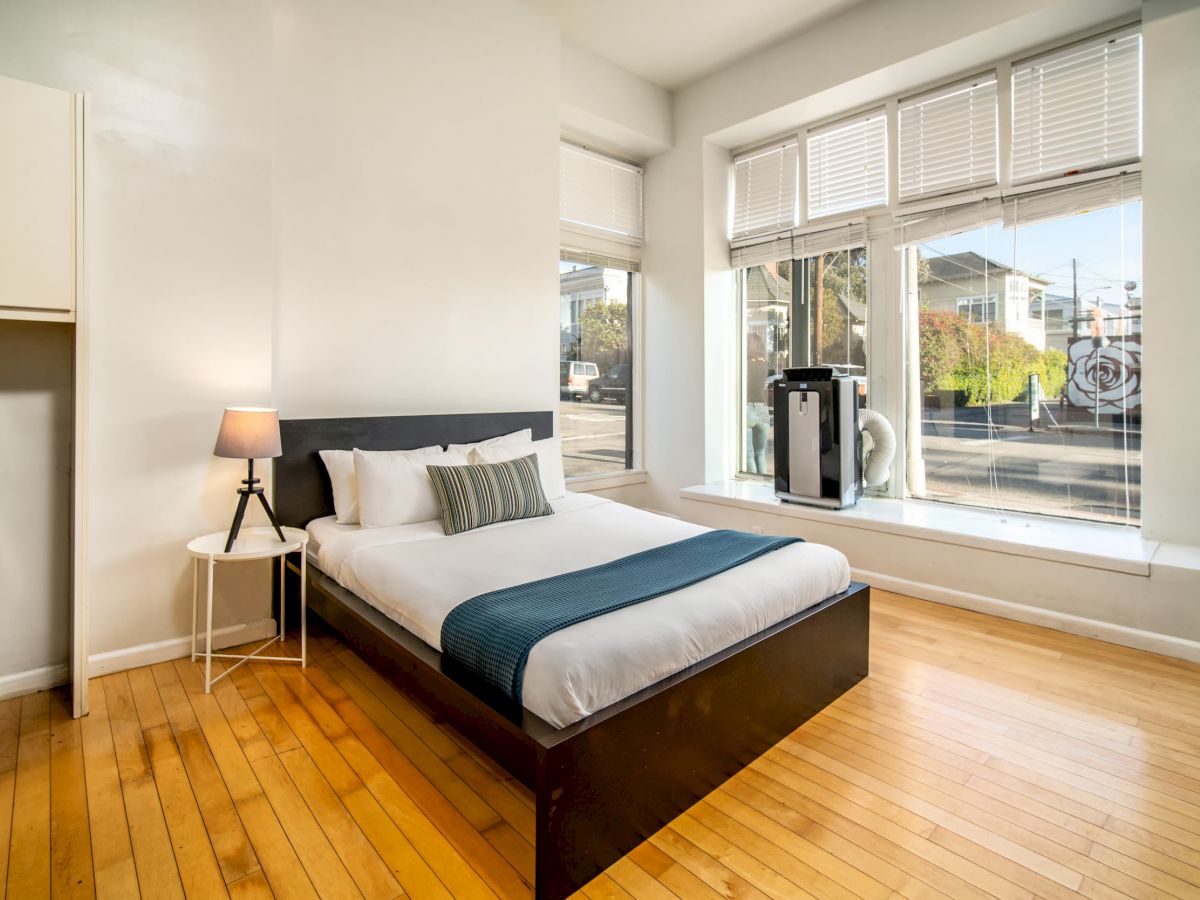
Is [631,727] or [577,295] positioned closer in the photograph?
[631,727]

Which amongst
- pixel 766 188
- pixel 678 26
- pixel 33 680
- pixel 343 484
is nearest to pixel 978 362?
pixel 766 188

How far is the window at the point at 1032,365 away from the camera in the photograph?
3.33 meters

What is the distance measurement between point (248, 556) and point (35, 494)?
86cm

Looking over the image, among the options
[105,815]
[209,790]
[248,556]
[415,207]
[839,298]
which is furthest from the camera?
[839,298]

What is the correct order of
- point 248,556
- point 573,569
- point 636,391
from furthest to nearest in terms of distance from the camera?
1. point 636,391
2. point 248,556
3. point 573,569

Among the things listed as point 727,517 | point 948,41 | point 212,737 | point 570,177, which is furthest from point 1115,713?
point 570,177

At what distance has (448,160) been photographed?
366cm

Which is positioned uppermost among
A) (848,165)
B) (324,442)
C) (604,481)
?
(848,165)

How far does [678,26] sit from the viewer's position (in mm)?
4031

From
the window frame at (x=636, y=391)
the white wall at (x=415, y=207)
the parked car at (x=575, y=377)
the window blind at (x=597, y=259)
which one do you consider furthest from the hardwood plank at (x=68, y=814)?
the window frame at (x=636, y=391)

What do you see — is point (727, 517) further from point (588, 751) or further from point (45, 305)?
point (45, 305)

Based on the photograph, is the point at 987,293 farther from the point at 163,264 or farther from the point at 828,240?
the point at 163,264

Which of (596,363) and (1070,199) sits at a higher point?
(1070,199)

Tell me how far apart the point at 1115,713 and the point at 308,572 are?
321 cm
